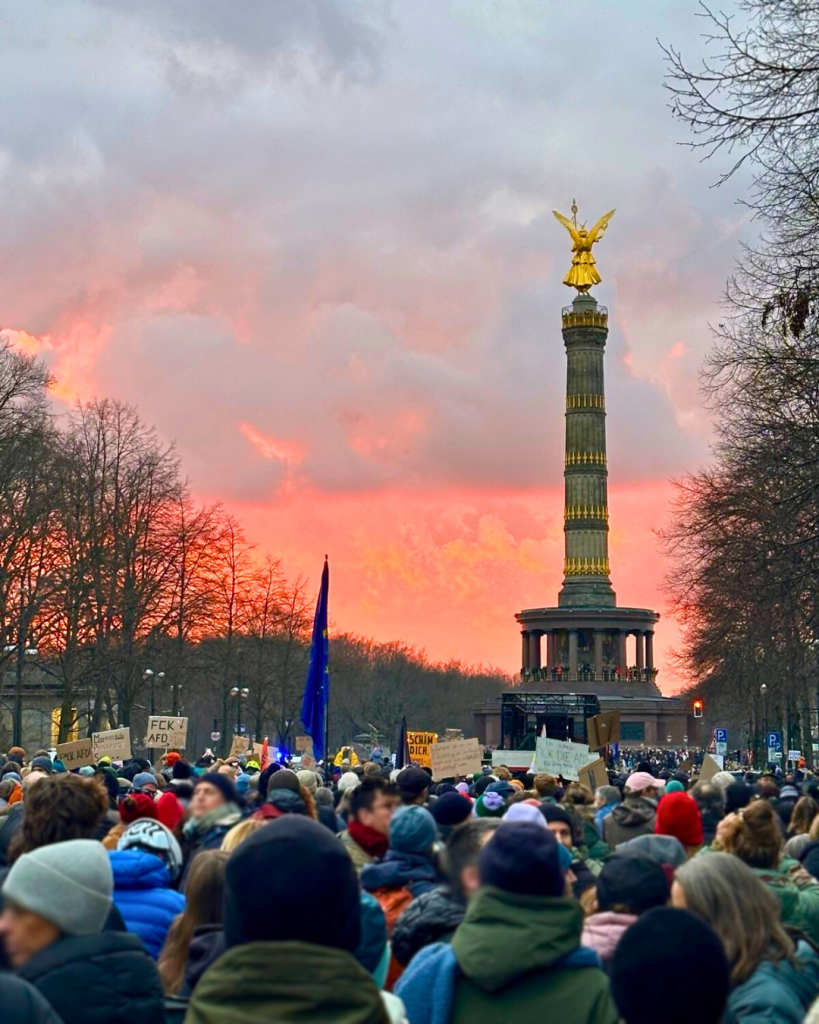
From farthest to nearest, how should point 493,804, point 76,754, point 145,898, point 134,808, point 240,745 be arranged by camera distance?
point 240,745 < point 76,754 < point 493,804 < point 134,808 < point 145,898

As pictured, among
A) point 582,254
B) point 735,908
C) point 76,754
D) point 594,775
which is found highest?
point 582,254

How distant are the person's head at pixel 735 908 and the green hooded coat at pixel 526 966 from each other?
0.54m

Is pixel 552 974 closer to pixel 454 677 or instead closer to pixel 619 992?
pixel 619 992

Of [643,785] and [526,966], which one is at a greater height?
[643,785]

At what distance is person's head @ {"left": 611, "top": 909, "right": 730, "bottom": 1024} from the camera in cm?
366

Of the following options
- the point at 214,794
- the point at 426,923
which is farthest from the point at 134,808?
the point at 426,923

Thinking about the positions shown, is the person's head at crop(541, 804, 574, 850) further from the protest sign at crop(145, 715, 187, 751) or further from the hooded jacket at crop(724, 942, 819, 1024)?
the protest sign at crop(145, 715, 187, 751)

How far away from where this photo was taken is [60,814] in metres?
6.77

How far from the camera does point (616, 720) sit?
2409 cm

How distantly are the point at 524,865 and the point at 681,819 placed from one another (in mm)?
3690

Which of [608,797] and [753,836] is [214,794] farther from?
[608,797]

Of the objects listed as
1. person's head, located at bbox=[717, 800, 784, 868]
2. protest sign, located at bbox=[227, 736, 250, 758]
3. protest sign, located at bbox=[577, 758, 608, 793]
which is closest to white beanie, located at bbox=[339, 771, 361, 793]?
protest sign, located at bbox=[577, 758, 608, 793]

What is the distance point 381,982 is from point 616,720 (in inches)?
743

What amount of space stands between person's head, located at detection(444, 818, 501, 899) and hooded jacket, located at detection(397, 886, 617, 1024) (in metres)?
0.36
